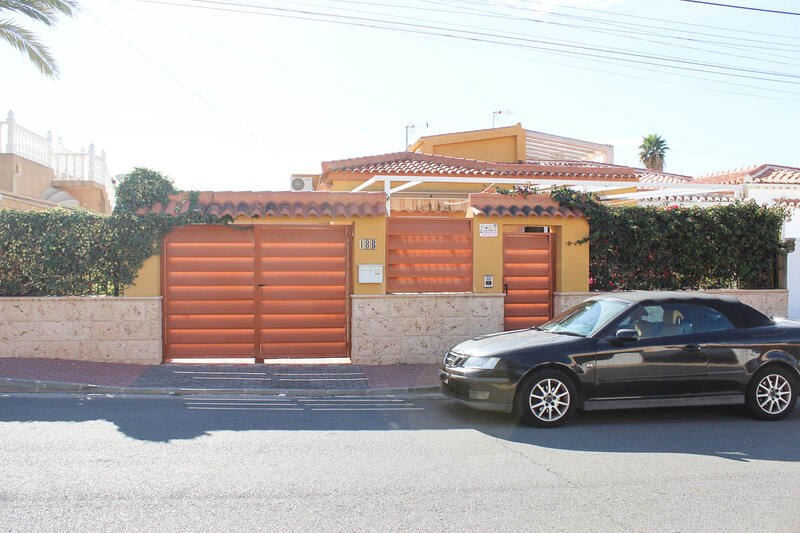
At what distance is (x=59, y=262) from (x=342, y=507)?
320 inches

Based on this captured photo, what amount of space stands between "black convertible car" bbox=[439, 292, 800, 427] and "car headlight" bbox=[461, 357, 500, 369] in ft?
0.04

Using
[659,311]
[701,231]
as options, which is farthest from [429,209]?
[659,311]

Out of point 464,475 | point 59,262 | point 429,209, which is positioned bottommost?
point 464,475

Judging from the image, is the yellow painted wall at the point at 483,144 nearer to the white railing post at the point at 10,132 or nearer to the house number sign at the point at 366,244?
the house number sign at the point at 366,244

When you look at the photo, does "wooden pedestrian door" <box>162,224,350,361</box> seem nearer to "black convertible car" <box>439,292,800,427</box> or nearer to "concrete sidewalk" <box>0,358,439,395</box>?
"concrete sidewalk" <box>0,358,439,395</box>

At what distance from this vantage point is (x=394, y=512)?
181 inches

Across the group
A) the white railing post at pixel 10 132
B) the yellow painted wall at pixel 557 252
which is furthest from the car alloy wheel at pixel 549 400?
the white railing post at pixel 10 132

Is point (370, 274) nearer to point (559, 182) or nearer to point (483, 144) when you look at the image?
point (559, 182)

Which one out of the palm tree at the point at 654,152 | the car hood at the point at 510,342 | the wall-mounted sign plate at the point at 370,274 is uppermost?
the palm tree at the point at 654,152

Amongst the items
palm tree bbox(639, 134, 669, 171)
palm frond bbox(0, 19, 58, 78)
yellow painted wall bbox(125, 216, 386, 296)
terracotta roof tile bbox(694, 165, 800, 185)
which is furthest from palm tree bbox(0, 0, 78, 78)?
palm tree bbox(639, 134, 669, 171)

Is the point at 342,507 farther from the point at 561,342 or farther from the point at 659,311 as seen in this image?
the point at 659,311

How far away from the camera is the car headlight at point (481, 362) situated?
7.33m

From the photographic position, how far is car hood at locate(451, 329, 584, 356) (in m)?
7.44

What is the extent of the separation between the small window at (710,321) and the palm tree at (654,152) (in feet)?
123
